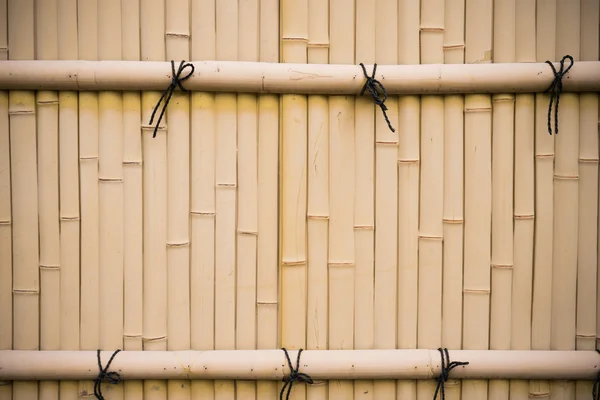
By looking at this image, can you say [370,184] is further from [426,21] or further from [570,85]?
[570,85]

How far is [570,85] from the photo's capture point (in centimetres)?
168

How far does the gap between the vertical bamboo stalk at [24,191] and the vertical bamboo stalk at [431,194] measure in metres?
1.34

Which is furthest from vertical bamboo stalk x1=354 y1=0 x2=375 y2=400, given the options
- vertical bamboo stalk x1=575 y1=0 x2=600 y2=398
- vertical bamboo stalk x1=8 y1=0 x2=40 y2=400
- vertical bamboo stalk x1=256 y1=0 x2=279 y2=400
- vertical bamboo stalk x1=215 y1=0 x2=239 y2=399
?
vertical bamboo stalk x1=8 y1=0 x2=40 y2=400

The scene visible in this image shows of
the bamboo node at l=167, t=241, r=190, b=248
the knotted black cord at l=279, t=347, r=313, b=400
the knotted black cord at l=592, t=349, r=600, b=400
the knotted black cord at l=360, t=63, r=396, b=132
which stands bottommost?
the knotted black cord at l=592, t=349, r=600, b=400

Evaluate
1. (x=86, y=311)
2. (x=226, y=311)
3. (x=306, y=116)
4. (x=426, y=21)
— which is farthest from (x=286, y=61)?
(x=86, y=311)

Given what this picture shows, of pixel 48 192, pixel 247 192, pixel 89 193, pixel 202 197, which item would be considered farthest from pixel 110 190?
pixel 247 192

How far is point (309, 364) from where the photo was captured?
1702mm

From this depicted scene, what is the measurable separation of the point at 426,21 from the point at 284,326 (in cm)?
118

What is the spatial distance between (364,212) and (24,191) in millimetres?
1180

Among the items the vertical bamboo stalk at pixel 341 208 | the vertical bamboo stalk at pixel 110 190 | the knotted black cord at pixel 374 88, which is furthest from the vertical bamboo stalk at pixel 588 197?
the vertical bamboo stalk at pixel 110 190

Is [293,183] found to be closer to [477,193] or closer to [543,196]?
[477,193]

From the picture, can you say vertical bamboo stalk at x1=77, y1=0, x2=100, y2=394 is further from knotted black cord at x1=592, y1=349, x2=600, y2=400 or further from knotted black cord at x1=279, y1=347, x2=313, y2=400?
knotted black cord at x1=592, y1=349, x2=600, y2=400

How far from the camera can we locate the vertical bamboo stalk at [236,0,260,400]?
1.70m

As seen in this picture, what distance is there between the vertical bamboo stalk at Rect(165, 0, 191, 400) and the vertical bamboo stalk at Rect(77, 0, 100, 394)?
247 mm
